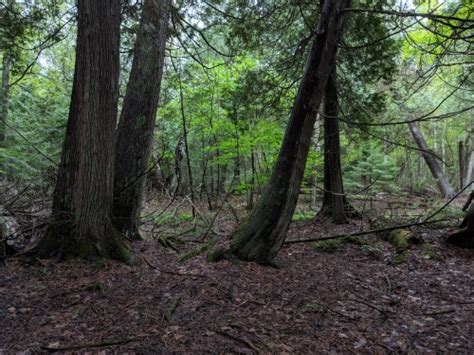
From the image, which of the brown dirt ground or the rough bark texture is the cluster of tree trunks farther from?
the rough bark texture

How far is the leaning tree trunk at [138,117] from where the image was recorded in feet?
17.9

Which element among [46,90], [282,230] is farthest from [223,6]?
[46,90]

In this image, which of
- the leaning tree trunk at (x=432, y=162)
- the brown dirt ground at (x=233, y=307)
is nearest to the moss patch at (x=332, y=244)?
the brown dirt ground at (x=233, y=307)

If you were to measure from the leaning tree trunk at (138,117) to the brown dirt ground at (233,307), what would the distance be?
100cm

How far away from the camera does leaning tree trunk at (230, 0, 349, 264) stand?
4.56 m

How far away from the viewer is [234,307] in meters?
3.39

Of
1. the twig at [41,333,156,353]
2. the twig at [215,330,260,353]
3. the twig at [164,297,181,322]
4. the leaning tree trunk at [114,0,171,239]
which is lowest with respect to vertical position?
the twig at [41,333,156,353]

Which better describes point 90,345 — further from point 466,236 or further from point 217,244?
point 466,236

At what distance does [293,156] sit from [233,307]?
2.28 m

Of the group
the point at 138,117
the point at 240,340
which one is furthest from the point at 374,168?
the point at 240,340

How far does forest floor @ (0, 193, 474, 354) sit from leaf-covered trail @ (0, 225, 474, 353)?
1 cm

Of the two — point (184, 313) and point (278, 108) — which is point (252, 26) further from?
point (184, 313)

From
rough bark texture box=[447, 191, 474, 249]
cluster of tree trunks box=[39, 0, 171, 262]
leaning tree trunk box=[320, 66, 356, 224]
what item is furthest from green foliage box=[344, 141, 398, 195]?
cluster of tree trunks box=[39, 0, 171, 262]

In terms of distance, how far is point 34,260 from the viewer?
160 inches
